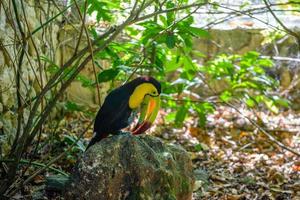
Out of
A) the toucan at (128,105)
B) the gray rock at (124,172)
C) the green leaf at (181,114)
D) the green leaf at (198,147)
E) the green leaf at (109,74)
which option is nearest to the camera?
the gray rock at (124,172)

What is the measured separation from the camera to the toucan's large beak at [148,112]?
81.4 inches

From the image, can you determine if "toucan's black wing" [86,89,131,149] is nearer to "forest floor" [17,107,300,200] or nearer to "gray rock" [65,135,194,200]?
"gray rock" [65,135,194,200]

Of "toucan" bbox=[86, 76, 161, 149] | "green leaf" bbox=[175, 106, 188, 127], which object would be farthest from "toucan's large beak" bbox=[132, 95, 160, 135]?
"green leaf" bbox=[175, 106, 188, 127]

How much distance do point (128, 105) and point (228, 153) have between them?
191 cm

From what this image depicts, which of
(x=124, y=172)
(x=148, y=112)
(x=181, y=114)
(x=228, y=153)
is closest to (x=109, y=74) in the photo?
(x=148, y=112)

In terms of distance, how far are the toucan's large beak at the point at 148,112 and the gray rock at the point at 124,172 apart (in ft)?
0.18

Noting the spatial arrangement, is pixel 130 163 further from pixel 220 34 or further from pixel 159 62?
pixel 220 34

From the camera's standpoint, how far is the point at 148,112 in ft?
6.86

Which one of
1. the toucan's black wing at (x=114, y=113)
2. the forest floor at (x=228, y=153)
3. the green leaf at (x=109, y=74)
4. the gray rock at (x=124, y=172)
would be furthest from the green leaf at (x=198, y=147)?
the toucan's black wing at (x=114, y=113)

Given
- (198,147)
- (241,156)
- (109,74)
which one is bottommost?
(241,156)

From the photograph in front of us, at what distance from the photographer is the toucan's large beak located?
6.79 feet

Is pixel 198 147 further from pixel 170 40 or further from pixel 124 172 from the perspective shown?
pixel 124 172

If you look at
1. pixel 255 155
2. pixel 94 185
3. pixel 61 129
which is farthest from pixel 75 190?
pixel 255 155

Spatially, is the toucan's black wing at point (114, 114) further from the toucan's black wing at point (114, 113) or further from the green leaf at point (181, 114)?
the green leaf at point (181, 114)
